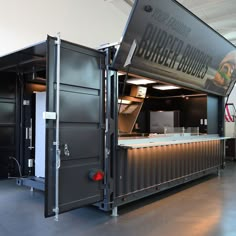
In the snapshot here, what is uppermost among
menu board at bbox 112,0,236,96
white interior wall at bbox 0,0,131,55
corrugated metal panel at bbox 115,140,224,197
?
white interior wall at bbox 0,0,131,55

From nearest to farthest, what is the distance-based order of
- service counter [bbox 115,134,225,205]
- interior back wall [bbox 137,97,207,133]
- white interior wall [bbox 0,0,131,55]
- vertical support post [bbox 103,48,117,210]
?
vertical support post [bbox 103,48,117,210], service counter [bbox 115,134,225,205], white interior wall [bbox 0,0,131,55], interior back wall [bbox 137,97,207,133]

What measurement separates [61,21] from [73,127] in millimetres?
3814

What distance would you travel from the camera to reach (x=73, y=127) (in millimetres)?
3486

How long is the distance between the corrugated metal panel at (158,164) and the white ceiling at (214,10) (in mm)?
3745

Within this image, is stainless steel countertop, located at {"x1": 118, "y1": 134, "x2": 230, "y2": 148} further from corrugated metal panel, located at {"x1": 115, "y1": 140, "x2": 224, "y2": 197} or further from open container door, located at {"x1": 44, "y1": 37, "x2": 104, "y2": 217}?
open container door, located at {"x1": 44, "y1": 37, "x2": 104, "y2": 217}

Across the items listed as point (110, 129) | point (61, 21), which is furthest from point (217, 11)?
point (110, 129)

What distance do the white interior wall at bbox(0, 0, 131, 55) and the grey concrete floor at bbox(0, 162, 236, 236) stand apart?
10.6 feet

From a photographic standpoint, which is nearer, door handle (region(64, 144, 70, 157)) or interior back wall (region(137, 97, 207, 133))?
door handle (region(64, 144, 70, 157))

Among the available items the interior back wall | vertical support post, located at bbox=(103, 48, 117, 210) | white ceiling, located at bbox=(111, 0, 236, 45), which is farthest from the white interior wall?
vertical support post, located at bbox=(103, 48, 117, 210)

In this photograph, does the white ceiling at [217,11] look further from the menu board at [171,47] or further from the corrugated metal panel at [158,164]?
the corrugated metal panel at [158,164]

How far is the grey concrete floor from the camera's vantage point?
3303 millimetres

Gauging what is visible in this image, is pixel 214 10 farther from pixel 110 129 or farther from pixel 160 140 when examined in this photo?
pixel 110 129

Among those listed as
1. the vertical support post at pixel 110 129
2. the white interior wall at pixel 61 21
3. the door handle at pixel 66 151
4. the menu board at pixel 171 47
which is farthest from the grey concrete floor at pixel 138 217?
the white interior wall at pixel 61 21

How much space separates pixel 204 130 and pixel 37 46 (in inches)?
232
